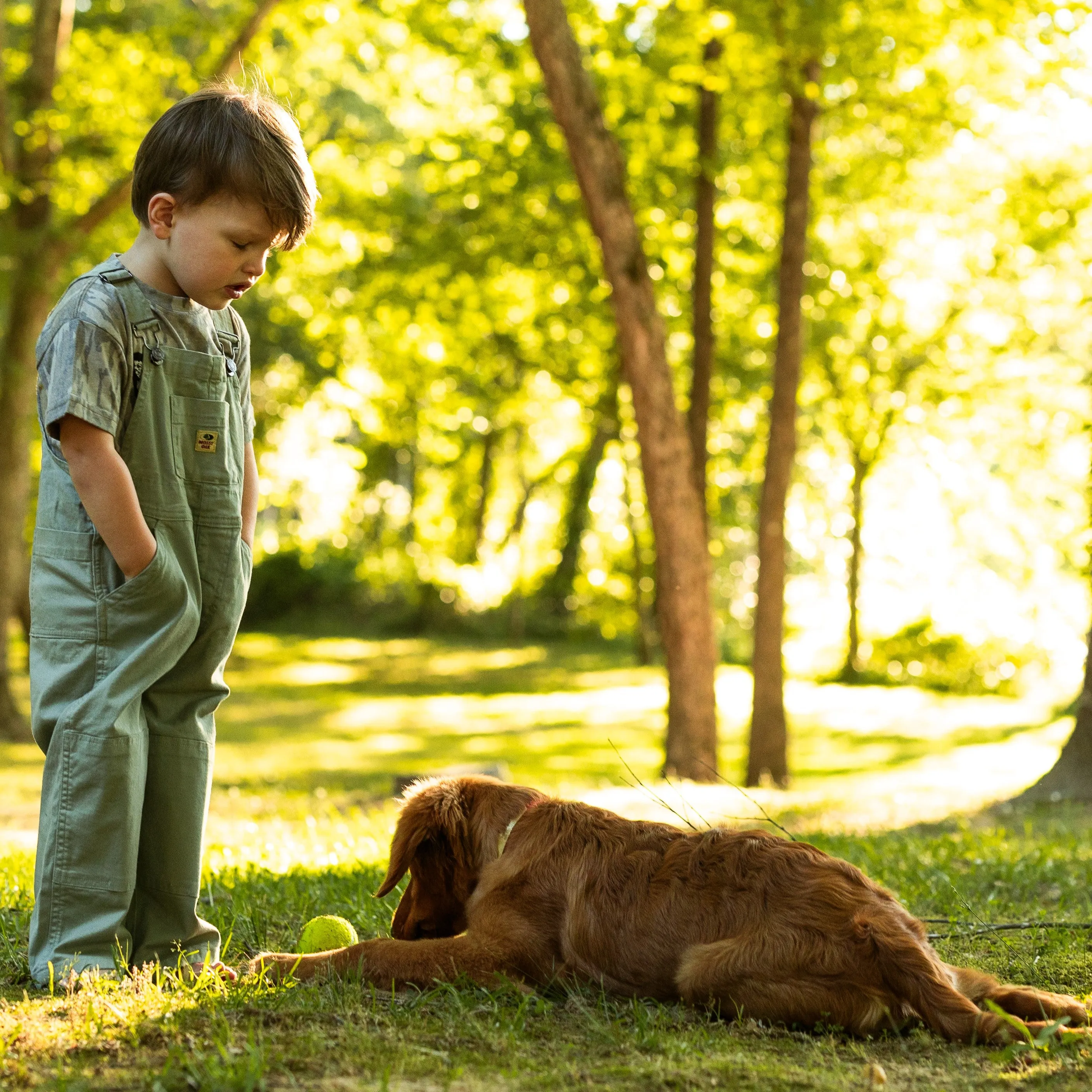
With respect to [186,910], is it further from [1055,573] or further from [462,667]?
[1055,573]

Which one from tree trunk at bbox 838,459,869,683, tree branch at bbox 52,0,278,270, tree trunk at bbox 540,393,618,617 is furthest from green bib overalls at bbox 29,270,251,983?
tree trunk at bbox 540,393,618,617

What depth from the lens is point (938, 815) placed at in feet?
26.2

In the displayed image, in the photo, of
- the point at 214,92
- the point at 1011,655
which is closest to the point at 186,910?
the point at 214,92

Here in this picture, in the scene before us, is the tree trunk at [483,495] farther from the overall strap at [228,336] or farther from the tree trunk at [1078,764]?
the overall strap at [228,336]

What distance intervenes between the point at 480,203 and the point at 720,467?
9609 millimetres

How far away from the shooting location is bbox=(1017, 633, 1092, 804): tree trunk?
27.0 feet

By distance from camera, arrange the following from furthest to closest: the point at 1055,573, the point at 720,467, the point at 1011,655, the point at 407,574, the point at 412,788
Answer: the point at 1055,573 < the point at 407,574 < the point at 1011,655 < the point at 720,467 < the point at 412,788

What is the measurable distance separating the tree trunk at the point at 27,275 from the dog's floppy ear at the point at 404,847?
34.2 ft

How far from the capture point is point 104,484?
2812 mm

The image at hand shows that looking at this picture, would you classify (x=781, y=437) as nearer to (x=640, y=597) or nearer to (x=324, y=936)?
(x=324, y=936)

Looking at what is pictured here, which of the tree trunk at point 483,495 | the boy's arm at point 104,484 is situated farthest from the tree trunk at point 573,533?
the boy's arm at point 104,484

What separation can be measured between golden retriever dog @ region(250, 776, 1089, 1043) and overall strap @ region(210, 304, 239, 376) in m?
1.30

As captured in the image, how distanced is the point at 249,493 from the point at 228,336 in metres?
0.45

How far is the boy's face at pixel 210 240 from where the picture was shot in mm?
2969
